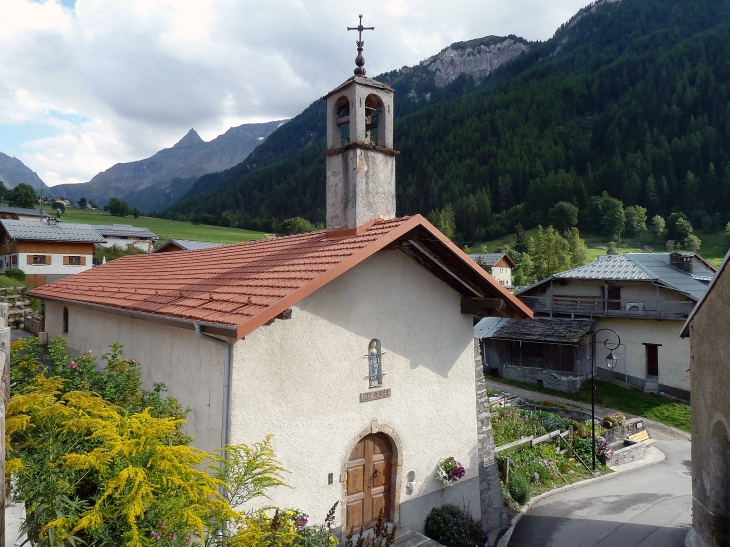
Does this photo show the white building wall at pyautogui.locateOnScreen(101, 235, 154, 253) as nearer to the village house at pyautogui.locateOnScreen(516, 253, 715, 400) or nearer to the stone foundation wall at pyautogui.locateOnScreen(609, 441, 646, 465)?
the village house at pyautogui.locateOnScreen(516, 253, 715, 400)

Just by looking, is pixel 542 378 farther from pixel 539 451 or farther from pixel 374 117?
pixel 374 117

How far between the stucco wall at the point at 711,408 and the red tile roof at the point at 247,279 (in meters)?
3.27

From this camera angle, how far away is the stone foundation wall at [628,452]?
1725cm

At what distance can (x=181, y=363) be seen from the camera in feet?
28.8

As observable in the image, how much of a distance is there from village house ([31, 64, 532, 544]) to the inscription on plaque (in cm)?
4

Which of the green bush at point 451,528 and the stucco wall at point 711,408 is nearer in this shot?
the stucco wall at point 711,408

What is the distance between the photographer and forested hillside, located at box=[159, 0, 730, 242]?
97.9 meters

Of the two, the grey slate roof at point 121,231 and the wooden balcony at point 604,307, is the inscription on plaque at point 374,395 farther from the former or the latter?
the grey slate roof at point 121,231

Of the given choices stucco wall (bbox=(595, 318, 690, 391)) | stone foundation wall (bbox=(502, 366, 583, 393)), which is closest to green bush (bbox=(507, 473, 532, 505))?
stone foundation wall (bbox=(502, 366, 583, 393))

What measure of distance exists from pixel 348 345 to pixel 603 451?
502 inches

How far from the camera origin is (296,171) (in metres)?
149

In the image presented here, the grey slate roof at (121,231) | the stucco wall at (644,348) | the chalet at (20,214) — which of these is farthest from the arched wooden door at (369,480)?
the chalet at (20,214)

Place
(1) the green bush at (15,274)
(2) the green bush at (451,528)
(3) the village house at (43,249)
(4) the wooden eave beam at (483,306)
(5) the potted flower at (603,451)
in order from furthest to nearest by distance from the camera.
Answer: (3) the village house at (43,249)
(1) the green bush at (15,274)
(5) the potted flower at (603,451)
(4) the wooden eave beam at (483,306)
(2) the green bush at (451,528)

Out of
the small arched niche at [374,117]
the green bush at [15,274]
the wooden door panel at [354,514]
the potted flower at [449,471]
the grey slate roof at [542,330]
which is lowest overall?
the wooden door panel at [354,514]
